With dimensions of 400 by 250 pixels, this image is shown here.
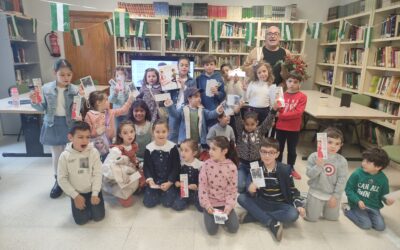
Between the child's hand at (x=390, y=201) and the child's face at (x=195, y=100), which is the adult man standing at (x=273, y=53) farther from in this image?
the child's hand at (x=390, y=201)

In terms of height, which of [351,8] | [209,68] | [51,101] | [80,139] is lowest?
[80,139]

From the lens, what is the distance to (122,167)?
8.16 feet

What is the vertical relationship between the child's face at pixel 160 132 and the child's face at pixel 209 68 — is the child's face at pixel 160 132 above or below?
below

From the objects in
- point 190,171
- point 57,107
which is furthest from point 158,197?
point 57,107

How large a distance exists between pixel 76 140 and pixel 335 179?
2.08 metres

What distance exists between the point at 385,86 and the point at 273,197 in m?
2.75

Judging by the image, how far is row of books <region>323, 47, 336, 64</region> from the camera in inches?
204

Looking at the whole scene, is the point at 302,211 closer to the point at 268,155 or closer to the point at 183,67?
the point at 268,155

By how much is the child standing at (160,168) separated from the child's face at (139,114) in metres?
0.40

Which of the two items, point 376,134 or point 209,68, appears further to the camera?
point 376,134

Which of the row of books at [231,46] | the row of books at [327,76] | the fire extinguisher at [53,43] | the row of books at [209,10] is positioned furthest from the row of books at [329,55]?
the fire extinguisher at [53,43]

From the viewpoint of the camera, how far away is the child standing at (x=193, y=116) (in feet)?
8.90

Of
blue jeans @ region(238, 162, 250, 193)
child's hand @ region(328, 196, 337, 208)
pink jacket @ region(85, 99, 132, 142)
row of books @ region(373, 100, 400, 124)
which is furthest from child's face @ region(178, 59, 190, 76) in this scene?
row of books @ region(373, 100, 400, 124)

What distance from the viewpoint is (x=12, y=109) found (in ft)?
10.4
